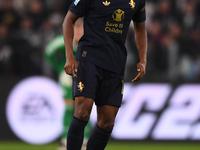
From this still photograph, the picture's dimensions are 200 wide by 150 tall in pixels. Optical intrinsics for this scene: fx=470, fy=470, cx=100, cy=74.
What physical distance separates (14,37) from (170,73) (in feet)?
10.7

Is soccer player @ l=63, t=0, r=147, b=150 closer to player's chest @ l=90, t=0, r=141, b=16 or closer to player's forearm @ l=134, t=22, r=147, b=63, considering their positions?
player's chest @ l=90, t=0, r=141, b=16

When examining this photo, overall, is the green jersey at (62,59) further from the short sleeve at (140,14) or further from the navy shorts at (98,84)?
the navy shorts at (98,84)

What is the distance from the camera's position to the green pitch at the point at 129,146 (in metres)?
7.70

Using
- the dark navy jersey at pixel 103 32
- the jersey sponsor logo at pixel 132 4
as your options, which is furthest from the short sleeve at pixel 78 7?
the jersey sponsor logo at pixel 132 4

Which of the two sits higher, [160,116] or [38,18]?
[38,18]

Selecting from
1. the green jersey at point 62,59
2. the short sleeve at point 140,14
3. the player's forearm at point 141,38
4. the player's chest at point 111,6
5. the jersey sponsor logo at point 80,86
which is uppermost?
the player's chest at point 111,6

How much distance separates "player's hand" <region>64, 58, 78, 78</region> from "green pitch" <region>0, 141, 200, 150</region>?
3421 millimetres

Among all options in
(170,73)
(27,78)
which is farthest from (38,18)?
(170,73)

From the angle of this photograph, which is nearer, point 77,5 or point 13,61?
point 77,5

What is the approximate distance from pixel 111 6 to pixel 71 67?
742mm

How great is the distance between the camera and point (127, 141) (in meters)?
8.52

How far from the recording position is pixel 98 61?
4504 millimetres

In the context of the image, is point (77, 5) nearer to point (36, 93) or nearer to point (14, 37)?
point (36, 93)

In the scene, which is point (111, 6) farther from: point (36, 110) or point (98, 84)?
point (36, 110)
